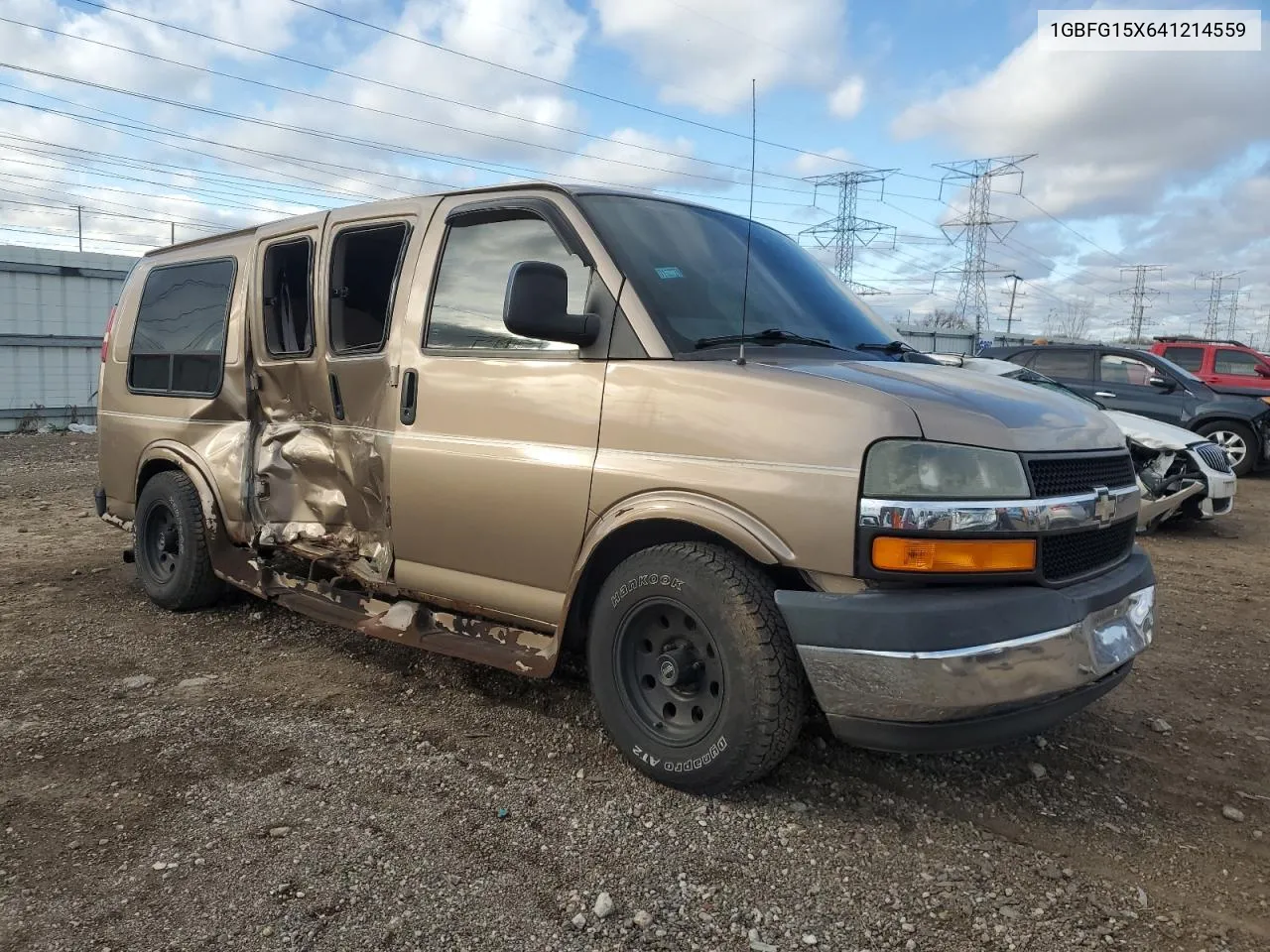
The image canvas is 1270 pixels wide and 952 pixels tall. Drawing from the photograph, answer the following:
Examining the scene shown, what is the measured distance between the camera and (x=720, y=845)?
2.67m

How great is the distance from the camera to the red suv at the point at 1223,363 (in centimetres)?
1306

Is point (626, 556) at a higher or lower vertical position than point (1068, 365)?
lower

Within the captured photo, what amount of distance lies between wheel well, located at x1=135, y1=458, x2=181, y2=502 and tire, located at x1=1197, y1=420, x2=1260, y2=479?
11926 mm

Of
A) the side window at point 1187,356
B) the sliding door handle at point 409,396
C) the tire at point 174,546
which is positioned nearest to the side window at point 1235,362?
the side window at point 1187,356

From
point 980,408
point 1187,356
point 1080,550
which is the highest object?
point 1187,356

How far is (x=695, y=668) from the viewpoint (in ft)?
9.44

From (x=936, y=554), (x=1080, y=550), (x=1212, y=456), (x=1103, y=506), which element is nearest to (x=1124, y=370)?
(x=1212, y=456)

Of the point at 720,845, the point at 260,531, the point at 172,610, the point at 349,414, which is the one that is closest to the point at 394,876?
the point at 720,845

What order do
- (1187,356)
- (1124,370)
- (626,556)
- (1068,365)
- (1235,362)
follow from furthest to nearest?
(1187,356) → (1235,362) → (1068,365) → (1124,370) → (626,556)

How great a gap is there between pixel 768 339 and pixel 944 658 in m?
1.32

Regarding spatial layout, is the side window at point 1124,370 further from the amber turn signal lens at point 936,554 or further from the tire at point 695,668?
the tire at point 695,668

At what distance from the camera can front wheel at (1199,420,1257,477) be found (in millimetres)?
11672

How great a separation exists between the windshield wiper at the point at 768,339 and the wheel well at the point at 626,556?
2.08 ft

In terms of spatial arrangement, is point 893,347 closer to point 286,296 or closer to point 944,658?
point 944,658
